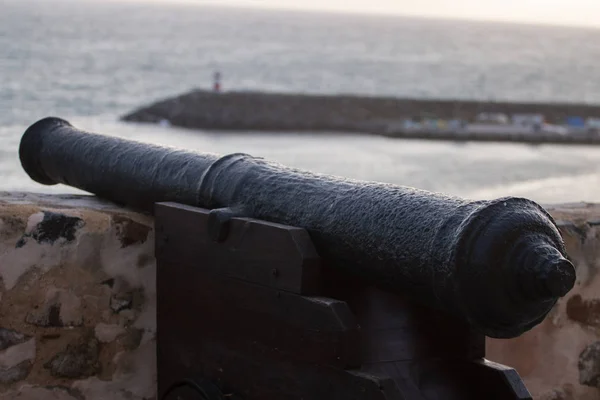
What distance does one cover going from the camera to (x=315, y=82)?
6588 cm

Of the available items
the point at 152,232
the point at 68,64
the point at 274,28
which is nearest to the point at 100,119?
the point at 68,64

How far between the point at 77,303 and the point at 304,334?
0.87m

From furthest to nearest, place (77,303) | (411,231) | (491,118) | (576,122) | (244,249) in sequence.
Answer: (491,118), (576,122), (77,303), (244,249), (411,231)

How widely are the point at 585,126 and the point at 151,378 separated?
3570 cm

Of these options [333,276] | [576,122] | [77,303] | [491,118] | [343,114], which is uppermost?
[333,276]

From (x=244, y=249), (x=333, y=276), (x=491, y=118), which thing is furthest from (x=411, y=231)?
(x=491, y=118)

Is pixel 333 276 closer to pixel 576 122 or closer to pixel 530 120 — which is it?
pixel 530 120

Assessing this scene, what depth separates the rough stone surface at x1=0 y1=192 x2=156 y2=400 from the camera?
9.46 ft

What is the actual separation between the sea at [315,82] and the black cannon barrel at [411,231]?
3.32 feet

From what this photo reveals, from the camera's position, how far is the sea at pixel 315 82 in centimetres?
2523

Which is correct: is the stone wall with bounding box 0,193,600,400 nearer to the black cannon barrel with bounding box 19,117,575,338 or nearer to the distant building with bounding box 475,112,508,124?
the black cannon barrel with bounding box 19,117,575,338

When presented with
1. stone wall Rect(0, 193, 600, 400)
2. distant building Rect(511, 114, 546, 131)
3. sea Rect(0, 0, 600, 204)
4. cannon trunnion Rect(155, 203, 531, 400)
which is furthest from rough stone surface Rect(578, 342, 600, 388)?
distant building Rect(511, 114, 546, 131)

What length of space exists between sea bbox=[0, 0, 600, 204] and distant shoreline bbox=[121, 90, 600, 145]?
1.02m

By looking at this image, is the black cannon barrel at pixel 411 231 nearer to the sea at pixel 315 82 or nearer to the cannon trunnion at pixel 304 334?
the cannon trunnion at pixel 304 334
